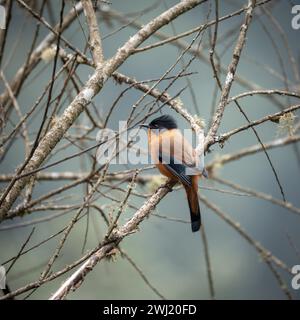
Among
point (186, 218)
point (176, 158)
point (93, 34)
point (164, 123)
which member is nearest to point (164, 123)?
point (164, 123)

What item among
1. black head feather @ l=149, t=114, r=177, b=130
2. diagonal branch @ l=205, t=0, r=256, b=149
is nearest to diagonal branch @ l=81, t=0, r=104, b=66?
diagonal branch @ l=205, t=0, r=256, b=149

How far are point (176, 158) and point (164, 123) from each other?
0.39 metres

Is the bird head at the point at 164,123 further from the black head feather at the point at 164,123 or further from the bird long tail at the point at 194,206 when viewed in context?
the bird long tail at the point at 194,206

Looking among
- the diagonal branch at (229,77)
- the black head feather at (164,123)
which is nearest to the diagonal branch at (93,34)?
the diagonal branch at (229,77)

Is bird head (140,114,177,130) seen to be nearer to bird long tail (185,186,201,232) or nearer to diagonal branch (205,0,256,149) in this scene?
bird long tail (185,186,201,232)

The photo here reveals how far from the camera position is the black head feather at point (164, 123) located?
404 centimetres

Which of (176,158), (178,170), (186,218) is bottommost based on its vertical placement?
(178,170)

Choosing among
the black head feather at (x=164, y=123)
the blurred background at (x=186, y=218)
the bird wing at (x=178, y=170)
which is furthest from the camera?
the blurred background at (x=186, y=218)

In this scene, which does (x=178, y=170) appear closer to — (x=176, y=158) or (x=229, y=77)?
(x=176, y=158)

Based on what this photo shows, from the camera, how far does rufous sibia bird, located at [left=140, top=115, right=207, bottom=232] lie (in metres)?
3.58

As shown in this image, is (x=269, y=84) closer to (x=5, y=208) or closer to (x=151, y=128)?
(x=151, y=128)

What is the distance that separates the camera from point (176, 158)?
12.2 ft

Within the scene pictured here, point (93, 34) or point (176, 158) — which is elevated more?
point (93, 34)

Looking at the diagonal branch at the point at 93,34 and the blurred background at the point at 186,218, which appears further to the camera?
the blurred background at the point at 186,218
